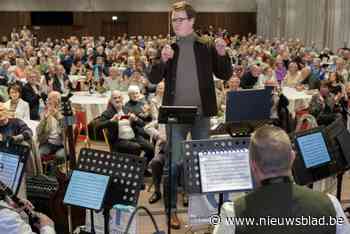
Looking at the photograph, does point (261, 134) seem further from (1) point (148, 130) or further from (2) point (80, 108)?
(2) point (80, 108)

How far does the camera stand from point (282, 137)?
85.1 inches

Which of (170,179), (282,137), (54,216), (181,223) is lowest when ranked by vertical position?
(181,223)

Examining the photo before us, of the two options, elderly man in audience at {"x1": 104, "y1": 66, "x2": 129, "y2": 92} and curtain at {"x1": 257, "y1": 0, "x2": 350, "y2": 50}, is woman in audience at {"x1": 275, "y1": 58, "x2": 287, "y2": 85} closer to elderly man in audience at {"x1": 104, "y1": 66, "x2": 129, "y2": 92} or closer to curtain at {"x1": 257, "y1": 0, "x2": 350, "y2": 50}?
elderly man in audience at {"x1": 104, "y1": 66, "x2": 129, "y2": 92}

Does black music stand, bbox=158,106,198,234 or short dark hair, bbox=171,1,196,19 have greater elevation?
short dark hair, bbox=171,1,196,19

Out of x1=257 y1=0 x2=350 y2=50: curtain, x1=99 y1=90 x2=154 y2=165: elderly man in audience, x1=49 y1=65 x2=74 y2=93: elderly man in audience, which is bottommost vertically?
x1=99 y1=90 x2=154 y2=165: elderly man in audience

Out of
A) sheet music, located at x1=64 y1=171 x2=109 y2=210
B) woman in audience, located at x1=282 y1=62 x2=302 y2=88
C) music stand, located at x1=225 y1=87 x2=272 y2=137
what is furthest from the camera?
woman in audience, located at x1=282 y1=62 x2=302 y2=88

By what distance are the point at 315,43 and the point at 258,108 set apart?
17.7 meters

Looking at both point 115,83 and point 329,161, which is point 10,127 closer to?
point 329,161

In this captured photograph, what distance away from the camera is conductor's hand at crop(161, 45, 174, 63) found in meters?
4.33

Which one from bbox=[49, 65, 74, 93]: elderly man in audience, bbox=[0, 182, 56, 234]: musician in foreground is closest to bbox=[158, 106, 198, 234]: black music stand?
bbox=[0, 182, 56, 234]: musician in foreground

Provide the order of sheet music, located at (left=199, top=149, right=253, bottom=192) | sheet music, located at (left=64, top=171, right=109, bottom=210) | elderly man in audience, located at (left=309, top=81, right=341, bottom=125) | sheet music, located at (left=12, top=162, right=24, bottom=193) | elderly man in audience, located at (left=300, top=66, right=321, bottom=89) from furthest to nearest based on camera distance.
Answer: elderly man in audience, located at (left=300, top=66, right=321, bottom=89)
elderly man in audience, located at (left=309, top=81, right=341, bottom=125)
sheet music, located at (left=12, top=162, right=24, bottom=193)
sheet music, located at (left=199, top=149, right=253, bottom=192)
sheet music, located at (left=64, top=171, right=109, bottom=210)

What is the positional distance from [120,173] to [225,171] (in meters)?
0.72

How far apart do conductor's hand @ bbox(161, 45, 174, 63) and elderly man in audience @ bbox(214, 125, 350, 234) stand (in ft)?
7.56

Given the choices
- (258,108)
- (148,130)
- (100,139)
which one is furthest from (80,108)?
(258,108)
